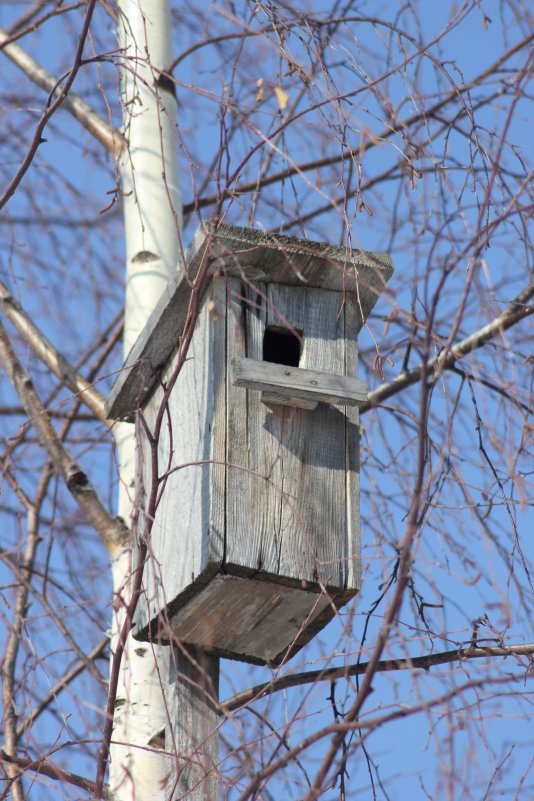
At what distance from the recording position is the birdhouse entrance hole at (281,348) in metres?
2.88

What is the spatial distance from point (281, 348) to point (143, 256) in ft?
2.04

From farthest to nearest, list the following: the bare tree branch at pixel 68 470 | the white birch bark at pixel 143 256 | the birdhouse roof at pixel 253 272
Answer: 1. the bare tree branch at pixel 68 470
2. the white birch bark at pixel 143 256
3. the birdhouse roof at pixel 253 272

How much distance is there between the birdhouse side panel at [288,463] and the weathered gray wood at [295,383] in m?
0.04

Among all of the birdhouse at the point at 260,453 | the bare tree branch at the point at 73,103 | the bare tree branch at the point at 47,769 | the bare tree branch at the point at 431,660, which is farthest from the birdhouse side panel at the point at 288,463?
the bare tree branch at the point at 73,103

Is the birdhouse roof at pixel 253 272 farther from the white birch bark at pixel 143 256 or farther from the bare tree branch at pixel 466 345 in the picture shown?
the bare tree branch at pixel 466 345

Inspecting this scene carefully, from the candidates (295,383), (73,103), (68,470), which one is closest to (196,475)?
(295,383)

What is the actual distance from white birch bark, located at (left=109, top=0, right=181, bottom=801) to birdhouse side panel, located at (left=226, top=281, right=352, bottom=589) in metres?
0.29

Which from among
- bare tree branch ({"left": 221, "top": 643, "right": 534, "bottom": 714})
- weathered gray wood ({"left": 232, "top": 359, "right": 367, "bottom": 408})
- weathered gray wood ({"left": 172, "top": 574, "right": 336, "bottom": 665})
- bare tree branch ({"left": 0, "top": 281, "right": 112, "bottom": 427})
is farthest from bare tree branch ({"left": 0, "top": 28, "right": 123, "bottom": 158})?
bare tree branch ({"left": 221, "top": 643, "right": 534, "bottom": 714})

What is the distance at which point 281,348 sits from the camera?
9.62 ft

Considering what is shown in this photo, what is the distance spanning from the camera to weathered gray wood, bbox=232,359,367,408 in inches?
103

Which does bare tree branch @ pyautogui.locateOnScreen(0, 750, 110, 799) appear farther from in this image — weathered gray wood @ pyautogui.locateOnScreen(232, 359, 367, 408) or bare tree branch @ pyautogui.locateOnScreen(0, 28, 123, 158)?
bare tree branch @ pyautogui.locateOnScreen(0, 28, 123, 158)

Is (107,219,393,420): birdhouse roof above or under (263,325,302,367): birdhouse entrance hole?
above

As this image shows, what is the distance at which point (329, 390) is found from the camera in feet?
8.66

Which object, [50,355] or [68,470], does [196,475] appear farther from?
[50,355]
